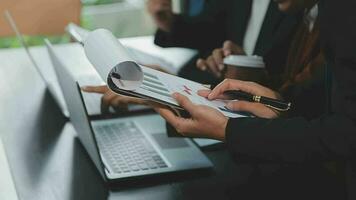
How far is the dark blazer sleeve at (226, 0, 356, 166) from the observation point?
3.20ft

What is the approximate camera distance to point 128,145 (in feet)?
4.51

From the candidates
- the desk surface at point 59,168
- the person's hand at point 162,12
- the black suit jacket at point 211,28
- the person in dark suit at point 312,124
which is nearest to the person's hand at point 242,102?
the person in dark suit at point 312,124

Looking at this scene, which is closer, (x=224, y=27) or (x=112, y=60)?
(x=112, y=60)

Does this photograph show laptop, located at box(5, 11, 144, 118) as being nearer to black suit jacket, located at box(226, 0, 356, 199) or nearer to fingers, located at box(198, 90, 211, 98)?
fingers, located at box(198, 90, 211, 98)

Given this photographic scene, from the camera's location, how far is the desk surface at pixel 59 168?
1.20 m

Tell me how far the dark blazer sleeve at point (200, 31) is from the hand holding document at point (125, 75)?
2.83 ft

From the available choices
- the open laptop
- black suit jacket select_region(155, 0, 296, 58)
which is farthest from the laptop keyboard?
black suit jacket select_region(155, 0, 296, 58)

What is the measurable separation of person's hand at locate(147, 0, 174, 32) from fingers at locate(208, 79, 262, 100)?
2.39ft

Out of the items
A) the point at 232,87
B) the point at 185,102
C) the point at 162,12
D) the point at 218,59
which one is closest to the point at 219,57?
the point at 218,59

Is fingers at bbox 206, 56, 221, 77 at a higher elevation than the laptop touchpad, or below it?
higher

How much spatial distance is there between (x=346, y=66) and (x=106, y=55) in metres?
0.38

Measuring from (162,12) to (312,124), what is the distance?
96 cm

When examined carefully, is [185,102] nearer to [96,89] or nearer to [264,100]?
[264,100]

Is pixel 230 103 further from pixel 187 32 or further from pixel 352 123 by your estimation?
pixel 187 32
